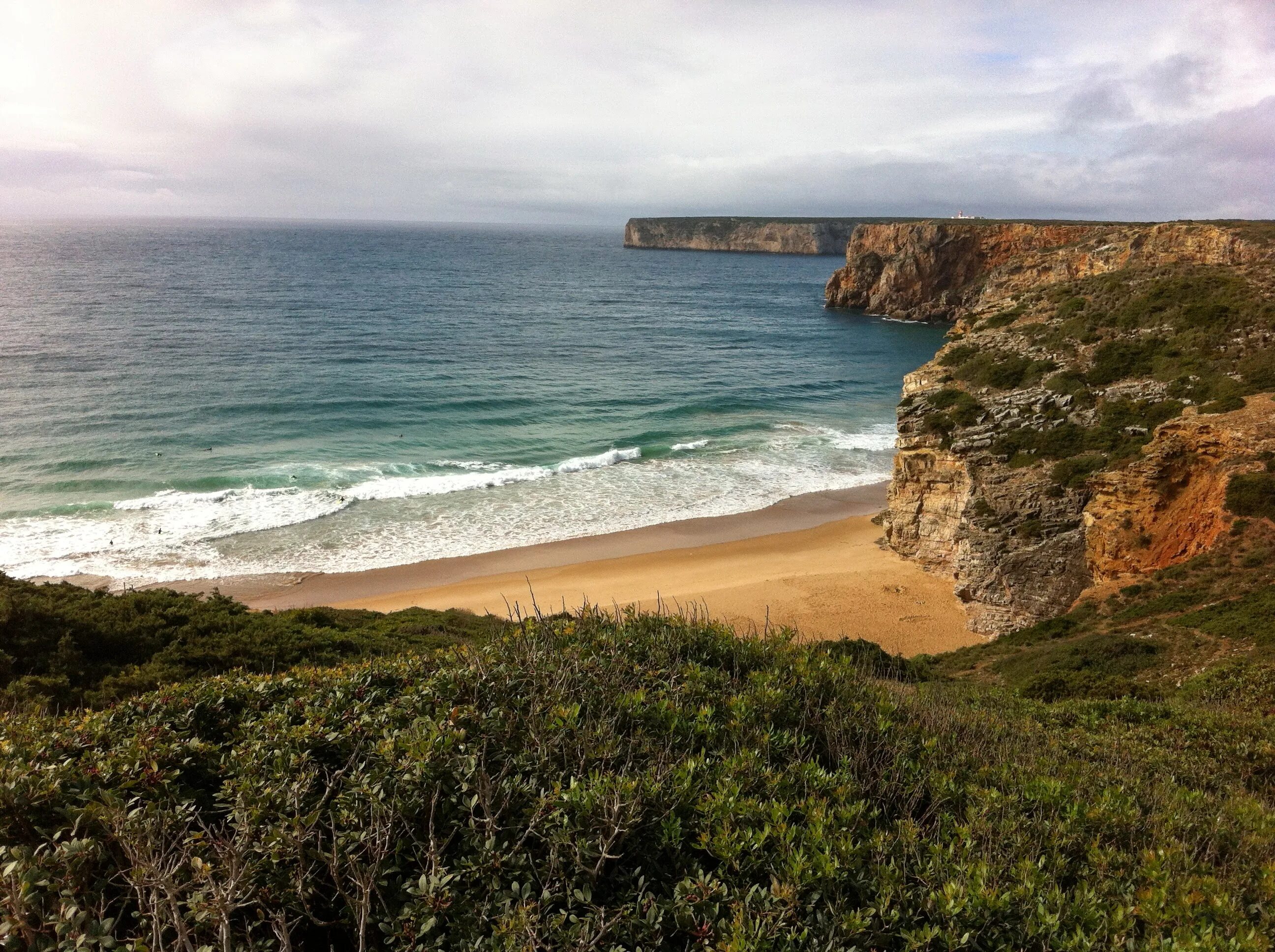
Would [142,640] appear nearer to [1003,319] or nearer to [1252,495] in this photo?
[1252,495]

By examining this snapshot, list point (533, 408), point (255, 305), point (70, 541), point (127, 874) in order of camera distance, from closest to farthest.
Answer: point (127, 874) → point (70, 541) → point (533, 408) → point (255, 305)

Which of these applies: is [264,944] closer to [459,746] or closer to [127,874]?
[127,874]

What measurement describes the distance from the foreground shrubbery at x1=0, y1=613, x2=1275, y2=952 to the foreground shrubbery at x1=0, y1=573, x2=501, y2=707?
9.28 ft

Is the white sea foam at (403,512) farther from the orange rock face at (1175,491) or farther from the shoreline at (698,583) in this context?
the orange rock face at (1175,491)

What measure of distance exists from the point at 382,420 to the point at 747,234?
15983 cm

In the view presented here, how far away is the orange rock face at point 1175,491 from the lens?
49.8 feet

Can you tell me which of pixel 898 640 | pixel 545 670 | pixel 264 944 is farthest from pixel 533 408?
pixel 264 944

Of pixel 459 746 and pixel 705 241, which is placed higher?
pixel 705 241

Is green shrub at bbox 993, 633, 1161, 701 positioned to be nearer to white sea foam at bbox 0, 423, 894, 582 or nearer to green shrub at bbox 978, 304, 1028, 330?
green shrub at bbox 978, 304, 1028, 330

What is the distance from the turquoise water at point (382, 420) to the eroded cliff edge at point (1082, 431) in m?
9.21

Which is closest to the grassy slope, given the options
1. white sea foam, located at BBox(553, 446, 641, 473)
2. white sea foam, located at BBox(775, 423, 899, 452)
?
white sea foam, located at BBox(553, 446, 641, 473)

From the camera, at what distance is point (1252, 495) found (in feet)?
47.7

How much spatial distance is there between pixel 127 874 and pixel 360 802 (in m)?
1.17

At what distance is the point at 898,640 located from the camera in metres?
18.6
